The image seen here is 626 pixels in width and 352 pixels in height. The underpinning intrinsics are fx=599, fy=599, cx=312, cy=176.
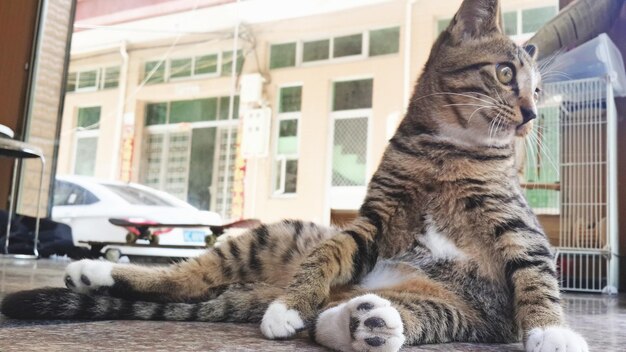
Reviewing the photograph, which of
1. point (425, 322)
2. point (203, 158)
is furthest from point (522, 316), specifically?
point (203, 158)

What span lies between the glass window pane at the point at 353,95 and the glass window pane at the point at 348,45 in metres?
0.28

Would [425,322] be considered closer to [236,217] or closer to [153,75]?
[236,217]

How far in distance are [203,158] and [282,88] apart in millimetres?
1052

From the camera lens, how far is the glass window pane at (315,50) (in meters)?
5.77

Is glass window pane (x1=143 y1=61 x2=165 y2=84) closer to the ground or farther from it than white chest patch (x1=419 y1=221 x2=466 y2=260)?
farther from it

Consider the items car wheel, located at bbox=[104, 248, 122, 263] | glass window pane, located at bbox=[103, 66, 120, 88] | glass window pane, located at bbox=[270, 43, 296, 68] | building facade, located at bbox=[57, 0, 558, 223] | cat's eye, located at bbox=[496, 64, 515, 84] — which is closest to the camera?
cat's eye, located at bbox=[496, 64, 515, 84]

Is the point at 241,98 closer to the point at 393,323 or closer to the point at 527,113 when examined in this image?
the point at 527,113

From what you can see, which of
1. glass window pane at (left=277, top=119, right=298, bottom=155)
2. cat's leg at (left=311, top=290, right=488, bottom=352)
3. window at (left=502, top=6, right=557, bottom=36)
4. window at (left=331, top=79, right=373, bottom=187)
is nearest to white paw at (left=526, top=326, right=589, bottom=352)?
cat's leg at (left=311, top=290, right=488, bottom=352)

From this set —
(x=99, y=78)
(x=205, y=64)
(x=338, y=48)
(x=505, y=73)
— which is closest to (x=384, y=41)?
(x=338, y=48)

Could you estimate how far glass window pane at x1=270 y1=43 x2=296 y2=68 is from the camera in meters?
5.88

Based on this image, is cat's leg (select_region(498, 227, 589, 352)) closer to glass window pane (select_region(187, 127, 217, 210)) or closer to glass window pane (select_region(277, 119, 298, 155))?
glass window pane (select_region(277, 119, 298, 155))

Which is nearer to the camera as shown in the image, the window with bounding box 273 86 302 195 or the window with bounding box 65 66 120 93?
the window with bounding box 273 86 302 195

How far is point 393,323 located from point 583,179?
294 cm

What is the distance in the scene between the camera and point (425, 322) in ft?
3.30
